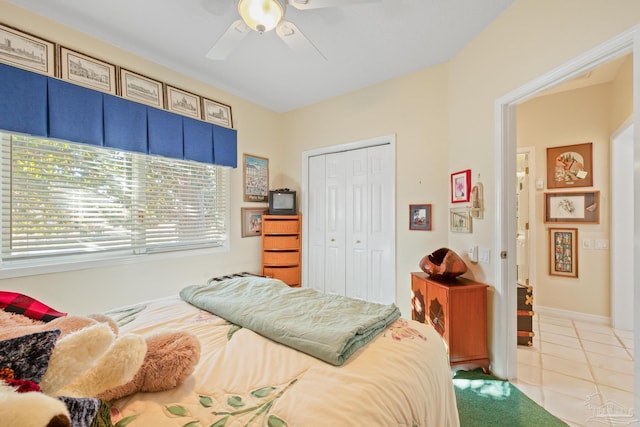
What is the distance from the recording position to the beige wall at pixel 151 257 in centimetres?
188

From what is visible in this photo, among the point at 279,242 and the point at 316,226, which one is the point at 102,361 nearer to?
the point at 279,242

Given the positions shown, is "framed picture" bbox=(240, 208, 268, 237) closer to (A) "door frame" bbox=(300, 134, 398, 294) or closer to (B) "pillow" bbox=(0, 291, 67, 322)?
(A) "door frame" bbox=(300, 134, 398, 294)

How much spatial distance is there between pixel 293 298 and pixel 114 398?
0.84 meters

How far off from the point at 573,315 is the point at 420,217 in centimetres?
227

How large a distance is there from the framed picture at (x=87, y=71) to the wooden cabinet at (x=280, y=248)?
6.44ft

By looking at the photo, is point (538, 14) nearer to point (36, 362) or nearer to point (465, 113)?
point (465, 113)

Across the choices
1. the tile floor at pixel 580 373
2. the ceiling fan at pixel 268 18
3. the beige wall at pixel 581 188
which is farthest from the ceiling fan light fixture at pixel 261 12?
the beige wall at pixel 581 188

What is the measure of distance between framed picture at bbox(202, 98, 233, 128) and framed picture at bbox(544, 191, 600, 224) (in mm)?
3956

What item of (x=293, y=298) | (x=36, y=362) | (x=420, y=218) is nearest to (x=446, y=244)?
(x=420, y=218)

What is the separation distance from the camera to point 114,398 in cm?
72

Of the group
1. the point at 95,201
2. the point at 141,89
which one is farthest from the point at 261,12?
the point at 95,201

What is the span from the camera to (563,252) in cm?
311

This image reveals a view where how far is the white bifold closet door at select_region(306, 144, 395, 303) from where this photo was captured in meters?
2.94

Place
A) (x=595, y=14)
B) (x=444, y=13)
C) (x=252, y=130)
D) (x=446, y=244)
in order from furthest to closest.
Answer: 1. (x=252, y=130)
2. (x=446, y=244)
3. (x=444, y=13)
4. (x=595, y=14)
